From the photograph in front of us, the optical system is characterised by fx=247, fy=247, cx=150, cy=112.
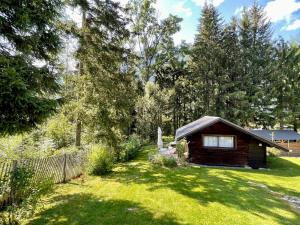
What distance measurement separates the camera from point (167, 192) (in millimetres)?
9594

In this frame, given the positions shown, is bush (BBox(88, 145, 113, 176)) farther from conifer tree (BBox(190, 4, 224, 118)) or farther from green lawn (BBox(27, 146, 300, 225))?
conifer tree (BBox(190, 4, 224, 118))

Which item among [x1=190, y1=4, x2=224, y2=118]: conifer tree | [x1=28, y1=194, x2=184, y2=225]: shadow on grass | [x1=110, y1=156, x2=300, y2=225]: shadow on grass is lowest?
[x1=28, y1=194, x2=184, y2=225]: shadow on grass

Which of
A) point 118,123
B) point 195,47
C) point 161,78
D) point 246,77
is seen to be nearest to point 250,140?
point 118,123

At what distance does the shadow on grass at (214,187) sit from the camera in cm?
807

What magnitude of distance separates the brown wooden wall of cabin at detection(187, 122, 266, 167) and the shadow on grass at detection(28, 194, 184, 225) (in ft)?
33.2

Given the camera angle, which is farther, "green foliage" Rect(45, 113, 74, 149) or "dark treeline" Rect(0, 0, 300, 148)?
"green foliage" Rect(45, 113, 74, 149)

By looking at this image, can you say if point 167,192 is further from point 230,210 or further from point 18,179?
point 18,179

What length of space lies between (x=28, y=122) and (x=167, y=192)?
571cm

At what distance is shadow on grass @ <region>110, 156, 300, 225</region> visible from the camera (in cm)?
807

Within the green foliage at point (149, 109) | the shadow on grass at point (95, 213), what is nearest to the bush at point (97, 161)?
Result: the shadow on grass at point (95, 213)

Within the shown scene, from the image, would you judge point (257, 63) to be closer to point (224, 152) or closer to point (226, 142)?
point (226, 142)

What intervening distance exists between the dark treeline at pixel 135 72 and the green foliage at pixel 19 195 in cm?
122

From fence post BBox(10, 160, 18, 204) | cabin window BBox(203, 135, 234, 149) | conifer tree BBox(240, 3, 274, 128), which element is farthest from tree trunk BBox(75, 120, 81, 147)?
conifer tree BBox(240, 3, 274, 128)

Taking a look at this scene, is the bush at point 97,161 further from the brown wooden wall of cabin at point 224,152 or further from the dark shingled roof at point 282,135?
the dark shingled roof at point 282,135
